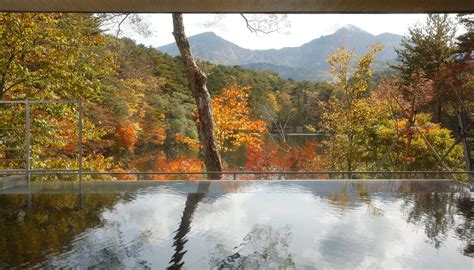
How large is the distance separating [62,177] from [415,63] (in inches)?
480

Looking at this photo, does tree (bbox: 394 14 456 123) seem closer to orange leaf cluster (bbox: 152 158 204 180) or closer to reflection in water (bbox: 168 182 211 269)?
orange leaf cluster (bbox: 152 158 204 180)

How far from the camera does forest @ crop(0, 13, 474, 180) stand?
712 cm

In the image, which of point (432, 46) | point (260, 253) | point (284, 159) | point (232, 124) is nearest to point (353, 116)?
point (284, 159)

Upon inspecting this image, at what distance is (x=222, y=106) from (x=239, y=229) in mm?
9410

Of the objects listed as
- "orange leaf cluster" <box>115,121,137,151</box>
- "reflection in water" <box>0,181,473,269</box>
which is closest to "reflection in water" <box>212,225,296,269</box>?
"reflection in water" <box>0,181,473,269</box>

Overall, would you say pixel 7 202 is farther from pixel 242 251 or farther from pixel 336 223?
pixel 336 223

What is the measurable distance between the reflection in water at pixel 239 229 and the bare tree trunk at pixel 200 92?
92.4 inches

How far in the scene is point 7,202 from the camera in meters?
4.59

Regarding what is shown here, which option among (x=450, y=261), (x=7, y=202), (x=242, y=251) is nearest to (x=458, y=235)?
(x=450, y=261)

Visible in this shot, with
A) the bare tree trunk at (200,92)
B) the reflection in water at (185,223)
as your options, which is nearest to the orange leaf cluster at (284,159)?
the bare tree trunk at (200,92)

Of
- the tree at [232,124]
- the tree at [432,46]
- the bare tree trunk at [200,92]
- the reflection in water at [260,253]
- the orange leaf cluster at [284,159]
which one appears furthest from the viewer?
the tree at [432,46]

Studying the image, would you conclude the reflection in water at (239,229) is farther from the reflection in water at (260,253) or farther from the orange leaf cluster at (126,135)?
the orange leaf cluster at (126,135)

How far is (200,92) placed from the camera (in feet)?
25.3

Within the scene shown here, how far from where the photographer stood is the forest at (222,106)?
7.12 m
